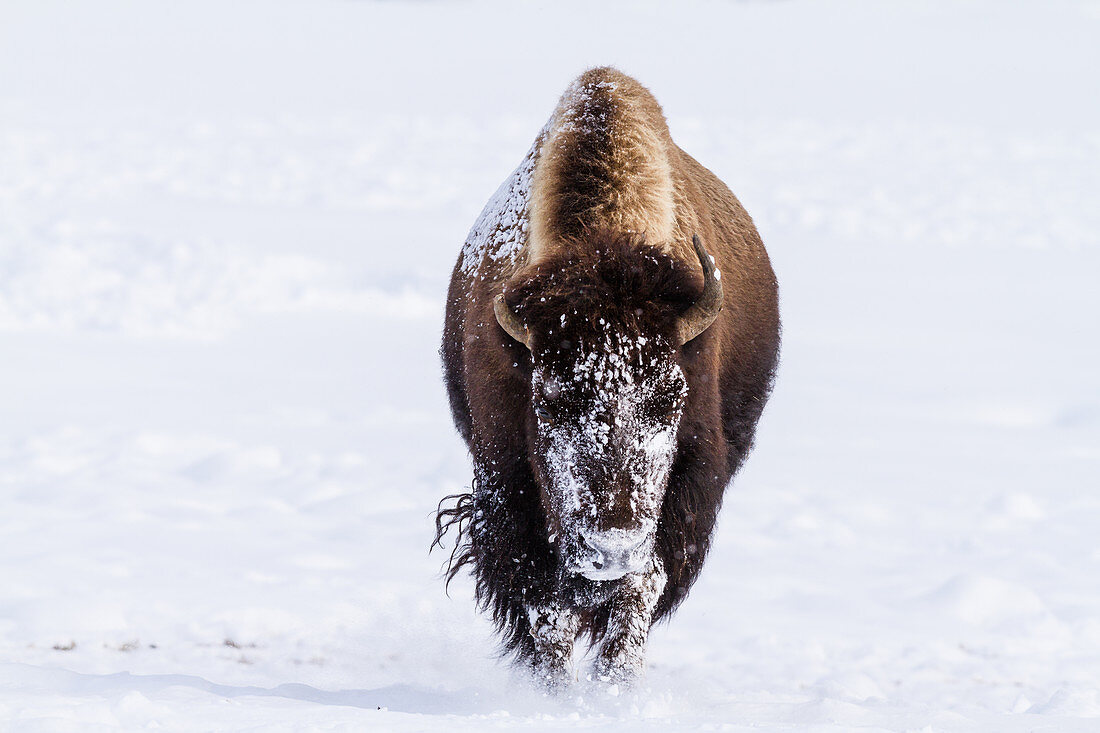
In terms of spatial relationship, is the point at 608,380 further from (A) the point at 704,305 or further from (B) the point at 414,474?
(B) the point at 414,474

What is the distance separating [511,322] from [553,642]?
1099 mm

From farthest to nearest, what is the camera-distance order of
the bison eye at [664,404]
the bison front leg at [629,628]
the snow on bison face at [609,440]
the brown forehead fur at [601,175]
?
the brown forehead fur at [601,175] → the bison front leg at [629,628] → the bison eye at [664,404] → the snow on bison face at [609,440]

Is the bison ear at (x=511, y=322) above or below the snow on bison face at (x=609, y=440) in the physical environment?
above

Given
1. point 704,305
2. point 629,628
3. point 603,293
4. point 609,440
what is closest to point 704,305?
point 704,305

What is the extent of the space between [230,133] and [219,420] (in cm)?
1685

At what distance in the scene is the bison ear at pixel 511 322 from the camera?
3169 mm

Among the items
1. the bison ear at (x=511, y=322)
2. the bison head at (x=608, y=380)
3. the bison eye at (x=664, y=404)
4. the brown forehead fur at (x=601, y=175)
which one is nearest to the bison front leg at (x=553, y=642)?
the bison head at (x=608, y=380)

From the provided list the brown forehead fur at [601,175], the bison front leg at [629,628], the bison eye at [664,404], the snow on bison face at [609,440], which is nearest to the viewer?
the snow on bison face at [609,440]

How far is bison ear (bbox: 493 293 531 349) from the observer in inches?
125

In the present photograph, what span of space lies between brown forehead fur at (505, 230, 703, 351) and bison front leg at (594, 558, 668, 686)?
2.91 feet

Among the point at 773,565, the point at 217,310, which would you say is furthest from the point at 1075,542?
the point at 217,310

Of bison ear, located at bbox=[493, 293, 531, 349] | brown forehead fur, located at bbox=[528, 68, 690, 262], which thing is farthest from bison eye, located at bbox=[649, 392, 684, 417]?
brown forehead fur, located at bbox=[528, 68, 690, 262]

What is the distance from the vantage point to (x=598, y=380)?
10.1ft

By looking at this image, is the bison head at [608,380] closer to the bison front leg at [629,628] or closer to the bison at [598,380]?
the bison at [598,380]
